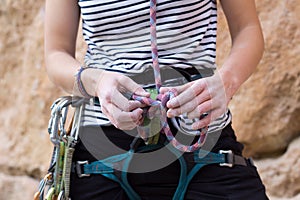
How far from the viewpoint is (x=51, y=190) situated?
100cm

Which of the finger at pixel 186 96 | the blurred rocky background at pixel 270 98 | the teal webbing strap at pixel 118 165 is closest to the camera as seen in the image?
the finger at pixel 186 96

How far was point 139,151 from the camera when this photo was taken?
3.18ft

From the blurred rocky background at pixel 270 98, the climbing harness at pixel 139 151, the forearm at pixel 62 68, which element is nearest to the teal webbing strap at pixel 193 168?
the climbing harness at pixel 139 151

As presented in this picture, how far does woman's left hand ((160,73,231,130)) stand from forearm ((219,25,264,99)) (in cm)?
2

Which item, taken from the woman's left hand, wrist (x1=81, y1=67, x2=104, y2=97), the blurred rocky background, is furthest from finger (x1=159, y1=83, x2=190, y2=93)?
the blurred rocky background

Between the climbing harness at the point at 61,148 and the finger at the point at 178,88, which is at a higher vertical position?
the finger at the point at 178,88

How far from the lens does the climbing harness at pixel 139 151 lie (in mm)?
907

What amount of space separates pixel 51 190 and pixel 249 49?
1.27ft

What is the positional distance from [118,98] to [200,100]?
0.12 meters

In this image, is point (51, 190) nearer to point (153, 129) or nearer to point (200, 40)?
point (153, 129)

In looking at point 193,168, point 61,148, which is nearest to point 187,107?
point 193,168

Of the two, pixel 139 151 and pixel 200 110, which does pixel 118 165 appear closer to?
pixel 139 151

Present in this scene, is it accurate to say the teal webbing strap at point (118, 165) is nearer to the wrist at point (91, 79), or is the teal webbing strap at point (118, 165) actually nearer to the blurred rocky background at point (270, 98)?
the wrist at point (91, 79)

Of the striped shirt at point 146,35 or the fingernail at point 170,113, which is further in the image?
the striped shirt at point 146,35
